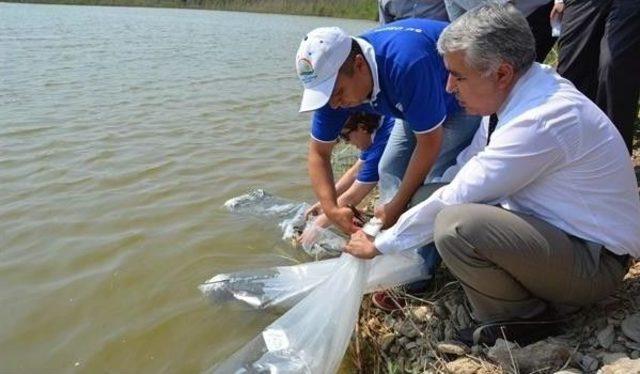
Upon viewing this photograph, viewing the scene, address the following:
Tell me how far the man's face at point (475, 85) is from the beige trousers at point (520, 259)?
36cm

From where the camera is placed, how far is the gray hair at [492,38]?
Result: 5.82ft

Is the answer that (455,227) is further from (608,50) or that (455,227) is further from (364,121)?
(608,50)

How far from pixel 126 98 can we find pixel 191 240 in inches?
182

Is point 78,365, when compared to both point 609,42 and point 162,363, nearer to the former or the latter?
point 162,363

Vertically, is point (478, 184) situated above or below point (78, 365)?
above

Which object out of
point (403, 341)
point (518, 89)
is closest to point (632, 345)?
point (403, 341)

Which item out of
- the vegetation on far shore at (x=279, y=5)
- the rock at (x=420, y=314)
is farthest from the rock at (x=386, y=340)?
the vegetation on far shore at (x=279, y=5)

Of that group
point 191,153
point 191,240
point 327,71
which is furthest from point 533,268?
point 191,153

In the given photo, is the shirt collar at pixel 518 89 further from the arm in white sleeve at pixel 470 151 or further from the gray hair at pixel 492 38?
the arm in white sleeve at pixel 470 151

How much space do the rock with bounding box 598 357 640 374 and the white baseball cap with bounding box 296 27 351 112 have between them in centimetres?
133

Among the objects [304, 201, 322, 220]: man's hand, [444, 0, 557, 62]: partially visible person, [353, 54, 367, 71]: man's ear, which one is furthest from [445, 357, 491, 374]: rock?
[444, 0, 557, 62]: partially visible person

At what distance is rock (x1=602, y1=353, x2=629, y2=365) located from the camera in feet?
6.12

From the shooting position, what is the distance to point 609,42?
9.03ft

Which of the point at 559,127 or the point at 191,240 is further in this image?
the point at 191,240
